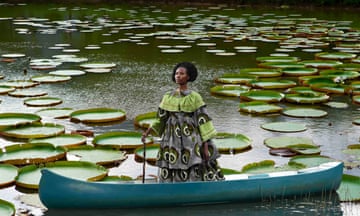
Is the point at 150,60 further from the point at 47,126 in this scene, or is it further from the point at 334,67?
the point at 47,126

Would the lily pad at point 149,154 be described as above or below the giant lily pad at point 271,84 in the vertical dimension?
below

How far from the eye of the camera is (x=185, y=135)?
3.84m

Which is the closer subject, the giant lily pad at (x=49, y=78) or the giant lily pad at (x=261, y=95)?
the giant lily pad at (x=261, y=95)

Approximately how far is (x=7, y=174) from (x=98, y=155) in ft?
2.57

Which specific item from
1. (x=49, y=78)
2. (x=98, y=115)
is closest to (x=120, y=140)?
(x=98, y=115)

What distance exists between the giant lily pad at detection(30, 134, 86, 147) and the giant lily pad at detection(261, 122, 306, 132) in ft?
5.87

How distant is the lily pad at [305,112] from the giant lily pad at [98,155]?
2.13 metres

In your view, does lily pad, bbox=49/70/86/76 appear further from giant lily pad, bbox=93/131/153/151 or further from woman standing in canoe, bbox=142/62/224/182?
woman standing in canoe, bbox=142/62/224/182

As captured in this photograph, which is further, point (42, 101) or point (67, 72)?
point (67, 72)

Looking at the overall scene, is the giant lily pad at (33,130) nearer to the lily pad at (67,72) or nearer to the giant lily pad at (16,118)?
the giant lily pad at (16,118)

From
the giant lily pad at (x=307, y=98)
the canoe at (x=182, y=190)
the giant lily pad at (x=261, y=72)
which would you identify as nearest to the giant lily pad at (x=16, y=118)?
the canoe at (x=182, y=190)

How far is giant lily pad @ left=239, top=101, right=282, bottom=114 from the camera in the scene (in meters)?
6.34

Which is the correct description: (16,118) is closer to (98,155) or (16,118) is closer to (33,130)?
(33,130)

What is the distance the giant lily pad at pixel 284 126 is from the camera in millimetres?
5676
